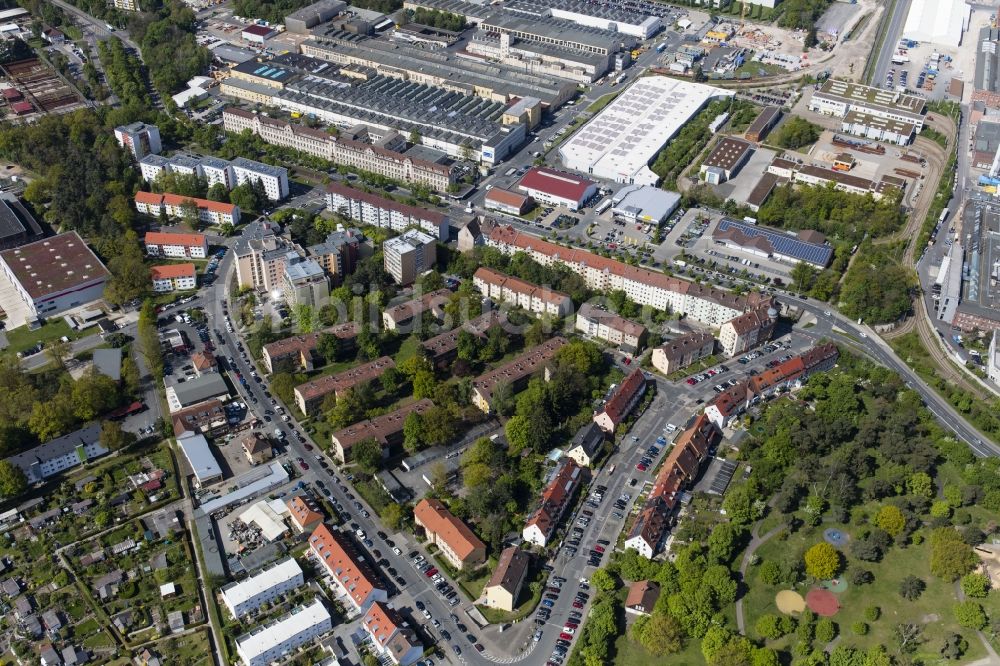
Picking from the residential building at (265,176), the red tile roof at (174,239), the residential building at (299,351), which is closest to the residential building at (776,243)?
the residential building at (299,351)

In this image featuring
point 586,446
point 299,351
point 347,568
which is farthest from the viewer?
point 299,351

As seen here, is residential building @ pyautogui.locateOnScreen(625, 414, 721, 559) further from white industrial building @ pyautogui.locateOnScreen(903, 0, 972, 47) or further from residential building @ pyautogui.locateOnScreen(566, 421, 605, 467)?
white industrial building @ pyautogui.locateOnScreen(903, 0, 972, 47)

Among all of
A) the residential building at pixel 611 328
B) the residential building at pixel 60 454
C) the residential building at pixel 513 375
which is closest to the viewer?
the residential building at pixel 60 454

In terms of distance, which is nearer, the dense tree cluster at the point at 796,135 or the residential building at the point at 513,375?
the residential building at the point at 513,375

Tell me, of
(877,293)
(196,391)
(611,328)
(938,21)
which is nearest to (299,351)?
(196,391)

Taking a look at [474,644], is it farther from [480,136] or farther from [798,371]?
[480,136]

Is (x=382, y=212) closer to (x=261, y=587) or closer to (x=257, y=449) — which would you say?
(x=257, y=449)

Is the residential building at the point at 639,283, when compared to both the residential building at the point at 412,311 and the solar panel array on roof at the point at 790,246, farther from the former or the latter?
the residential building at the point at 412,311
